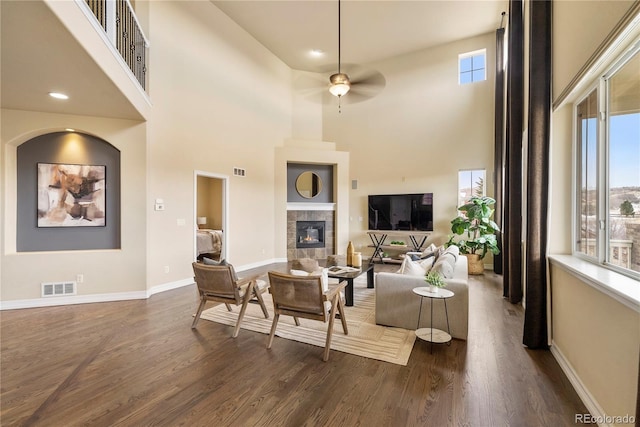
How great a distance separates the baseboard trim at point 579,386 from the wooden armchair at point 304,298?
192 cm

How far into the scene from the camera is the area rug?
292 cm

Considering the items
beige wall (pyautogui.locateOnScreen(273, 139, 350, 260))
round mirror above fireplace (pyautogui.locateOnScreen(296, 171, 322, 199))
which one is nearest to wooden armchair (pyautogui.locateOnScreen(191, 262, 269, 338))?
beige wall (pyautogui.locateOnScreen(273, 139, 350, 260))

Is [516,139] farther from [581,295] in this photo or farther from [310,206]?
[310,206]

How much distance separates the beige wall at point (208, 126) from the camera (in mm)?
5203

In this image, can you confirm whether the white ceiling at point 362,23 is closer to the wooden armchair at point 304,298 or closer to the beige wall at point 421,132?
the beige wall at point 421,132

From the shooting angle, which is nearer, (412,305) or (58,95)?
(412,305)

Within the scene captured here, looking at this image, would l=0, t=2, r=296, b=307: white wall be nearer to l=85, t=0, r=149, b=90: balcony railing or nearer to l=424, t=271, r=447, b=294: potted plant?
l=85, t=0, r=149, b=90: balcony railing

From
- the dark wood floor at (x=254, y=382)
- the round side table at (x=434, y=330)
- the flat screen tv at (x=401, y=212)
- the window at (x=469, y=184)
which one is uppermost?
the window at (x=469, y=184)

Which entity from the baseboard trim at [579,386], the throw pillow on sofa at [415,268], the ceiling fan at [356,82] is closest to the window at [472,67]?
the ceiling fan at [356,82]

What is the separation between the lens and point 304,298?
2.87 meters

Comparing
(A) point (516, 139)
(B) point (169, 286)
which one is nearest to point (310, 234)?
(B) point (169, 286)

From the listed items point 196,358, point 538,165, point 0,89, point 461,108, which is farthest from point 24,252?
point 461,108

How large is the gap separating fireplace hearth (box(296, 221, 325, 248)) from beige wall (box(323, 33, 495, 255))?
0.91 m

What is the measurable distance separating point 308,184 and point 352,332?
18.3 ft
